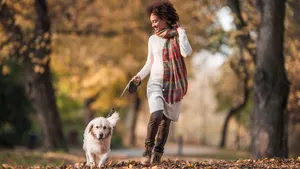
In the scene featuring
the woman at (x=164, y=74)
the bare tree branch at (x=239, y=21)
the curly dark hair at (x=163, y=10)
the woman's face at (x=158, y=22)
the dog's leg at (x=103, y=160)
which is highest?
the bare tree branch at (x=239, y=21)

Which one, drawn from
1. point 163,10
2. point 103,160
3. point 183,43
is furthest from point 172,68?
point 103,160

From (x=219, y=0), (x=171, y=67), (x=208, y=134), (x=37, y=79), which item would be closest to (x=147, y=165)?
(x=171, y=67)

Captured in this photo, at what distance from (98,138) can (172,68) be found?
1446 millimetres

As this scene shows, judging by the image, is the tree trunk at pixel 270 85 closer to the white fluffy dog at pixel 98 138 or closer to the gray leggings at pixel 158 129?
the gray leggings at pixel 158 129

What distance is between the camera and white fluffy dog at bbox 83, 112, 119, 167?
7227 mm

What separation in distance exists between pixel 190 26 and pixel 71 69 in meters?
10.0

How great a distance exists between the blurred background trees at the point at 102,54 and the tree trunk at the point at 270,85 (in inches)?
1.8

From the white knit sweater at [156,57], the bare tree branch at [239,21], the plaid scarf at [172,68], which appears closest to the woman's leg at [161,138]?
the plaid scarf at [172,68]

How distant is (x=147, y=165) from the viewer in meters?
7.42

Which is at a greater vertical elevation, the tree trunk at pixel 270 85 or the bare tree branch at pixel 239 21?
the bare tree branch at pixel 239 21

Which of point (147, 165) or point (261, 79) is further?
point (261, 79)

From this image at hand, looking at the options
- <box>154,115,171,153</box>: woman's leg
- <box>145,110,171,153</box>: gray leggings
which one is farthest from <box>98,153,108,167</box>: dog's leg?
<box>154,115,171,153</box>: woman's leg

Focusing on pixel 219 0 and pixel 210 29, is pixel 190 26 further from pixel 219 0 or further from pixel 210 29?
pixel 219 0

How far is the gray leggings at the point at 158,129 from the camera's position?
7.20 metres
